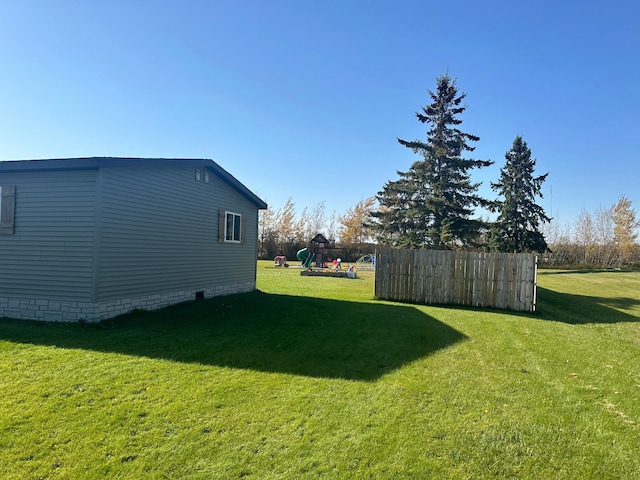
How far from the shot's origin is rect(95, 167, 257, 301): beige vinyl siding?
7.40m

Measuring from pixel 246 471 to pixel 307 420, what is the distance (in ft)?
2.85

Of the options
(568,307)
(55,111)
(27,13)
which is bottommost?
(568,307)

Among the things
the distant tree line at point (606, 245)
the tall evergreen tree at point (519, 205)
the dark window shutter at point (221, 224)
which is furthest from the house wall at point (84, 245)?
the distant tree line at point (606, 245)

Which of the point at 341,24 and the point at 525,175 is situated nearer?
the point at 341,24

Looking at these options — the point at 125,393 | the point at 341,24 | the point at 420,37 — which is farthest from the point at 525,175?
the point at 125,393

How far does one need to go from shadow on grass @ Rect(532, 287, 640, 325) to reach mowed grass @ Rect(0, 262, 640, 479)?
3390mm

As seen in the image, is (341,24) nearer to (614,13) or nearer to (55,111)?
(614,13)

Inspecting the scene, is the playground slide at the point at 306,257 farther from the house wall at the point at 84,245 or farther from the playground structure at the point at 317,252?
the house wall at the point at 84,245

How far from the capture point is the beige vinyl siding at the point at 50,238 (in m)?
7.16

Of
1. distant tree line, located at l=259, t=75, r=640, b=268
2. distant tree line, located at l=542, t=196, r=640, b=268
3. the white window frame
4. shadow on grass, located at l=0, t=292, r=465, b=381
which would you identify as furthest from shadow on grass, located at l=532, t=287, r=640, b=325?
distant tree line, located at l=542, t=196, r=640, b=268

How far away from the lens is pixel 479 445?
298 centimetres

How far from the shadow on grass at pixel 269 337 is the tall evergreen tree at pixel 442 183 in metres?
10.4

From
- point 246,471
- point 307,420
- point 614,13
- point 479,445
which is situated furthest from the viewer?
point 614,13

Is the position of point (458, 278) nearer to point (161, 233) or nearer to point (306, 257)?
point (161, 233)
